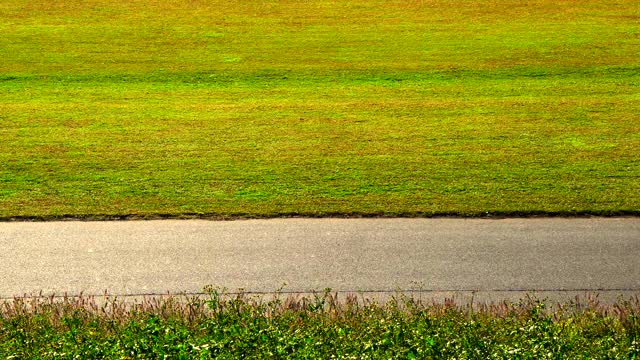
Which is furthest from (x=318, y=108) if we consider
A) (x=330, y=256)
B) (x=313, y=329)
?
(x=313, y=329)

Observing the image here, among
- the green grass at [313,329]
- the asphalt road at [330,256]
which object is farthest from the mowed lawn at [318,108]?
the green grass at [313,329]

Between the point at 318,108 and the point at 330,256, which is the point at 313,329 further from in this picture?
the point at 318,108

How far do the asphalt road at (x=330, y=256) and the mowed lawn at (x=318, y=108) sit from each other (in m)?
0.53

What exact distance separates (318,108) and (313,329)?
36.1 feet

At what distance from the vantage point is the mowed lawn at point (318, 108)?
528 inches

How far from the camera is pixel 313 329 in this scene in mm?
8688

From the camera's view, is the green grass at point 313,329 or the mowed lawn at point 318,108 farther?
the mowed lawn at point 318,108

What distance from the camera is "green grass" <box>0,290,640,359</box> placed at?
8.05 meters

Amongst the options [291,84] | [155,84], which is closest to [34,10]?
[155,84]

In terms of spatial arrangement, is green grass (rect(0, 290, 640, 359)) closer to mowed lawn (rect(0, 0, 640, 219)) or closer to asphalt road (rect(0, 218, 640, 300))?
asphalt road (rect(0, 218, 640, 300))

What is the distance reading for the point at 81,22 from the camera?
27.9 m

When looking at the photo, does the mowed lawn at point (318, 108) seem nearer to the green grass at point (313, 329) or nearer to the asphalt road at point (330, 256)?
the asphalt road at point (330, 256)

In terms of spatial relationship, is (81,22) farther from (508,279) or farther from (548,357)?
(548,357)

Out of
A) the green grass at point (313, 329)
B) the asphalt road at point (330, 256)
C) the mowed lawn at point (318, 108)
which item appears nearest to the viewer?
the green grass at point (313, 329)
